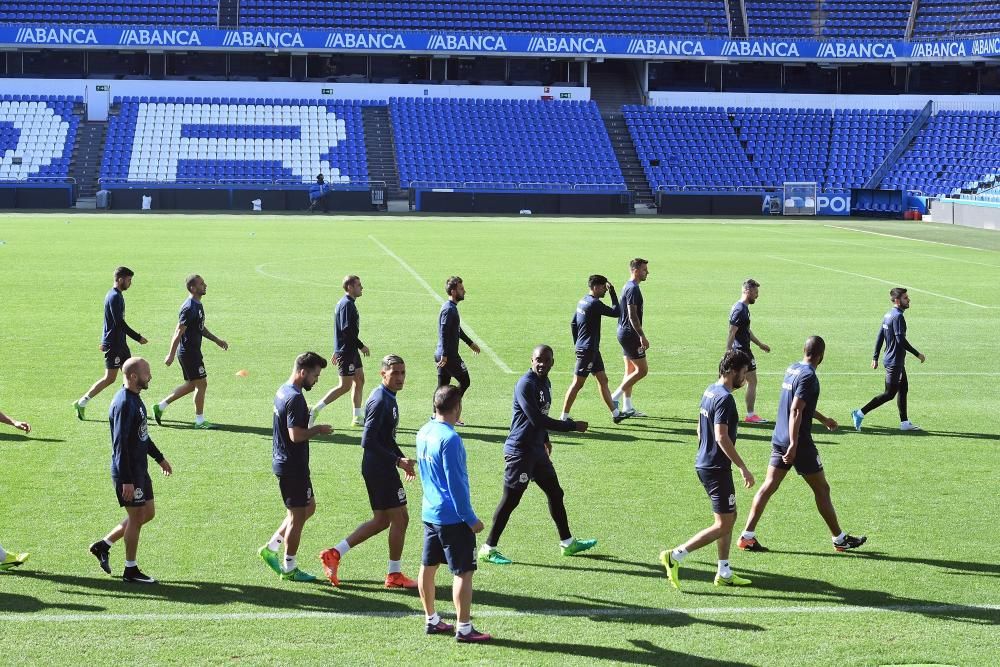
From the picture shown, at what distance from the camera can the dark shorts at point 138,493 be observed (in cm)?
986

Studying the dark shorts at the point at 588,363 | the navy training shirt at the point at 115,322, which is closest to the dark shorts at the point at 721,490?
the dark shorts at the point at 588,363

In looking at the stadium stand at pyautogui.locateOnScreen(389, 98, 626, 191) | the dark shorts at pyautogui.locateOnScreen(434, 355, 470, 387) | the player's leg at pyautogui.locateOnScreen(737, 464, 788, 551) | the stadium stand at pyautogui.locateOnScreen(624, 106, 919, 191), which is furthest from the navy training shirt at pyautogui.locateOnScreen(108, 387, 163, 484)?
the stadium stand at pyautogui.locateOnScreen(624, 106, 919, 191)

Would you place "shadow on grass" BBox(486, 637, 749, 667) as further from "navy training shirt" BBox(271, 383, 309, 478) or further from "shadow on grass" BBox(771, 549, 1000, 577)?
"shadow on grass" BBox(771, 549, 1000, 577)

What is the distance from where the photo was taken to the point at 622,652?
8875 millimetres

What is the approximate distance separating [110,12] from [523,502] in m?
71.5

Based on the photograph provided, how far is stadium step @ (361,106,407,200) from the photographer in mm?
67375

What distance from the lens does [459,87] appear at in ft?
251

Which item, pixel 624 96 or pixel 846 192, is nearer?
pixel 846 192

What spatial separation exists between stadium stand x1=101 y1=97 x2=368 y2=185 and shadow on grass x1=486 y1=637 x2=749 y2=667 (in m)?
57.7

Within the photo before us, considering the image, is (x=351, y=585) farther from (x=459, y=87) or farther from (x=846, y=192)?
(x=459, y=87)

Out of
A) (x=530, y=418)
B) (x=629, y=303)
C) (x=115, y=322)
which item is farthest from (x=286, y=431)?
(x=629, y=303)

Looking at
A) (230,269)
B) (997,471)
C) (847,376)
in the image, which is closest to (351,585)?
(997,471)

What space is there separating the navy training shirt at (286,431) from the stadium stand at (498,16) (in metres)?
69.5

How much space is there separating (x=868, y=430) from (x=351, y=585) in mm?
9071
